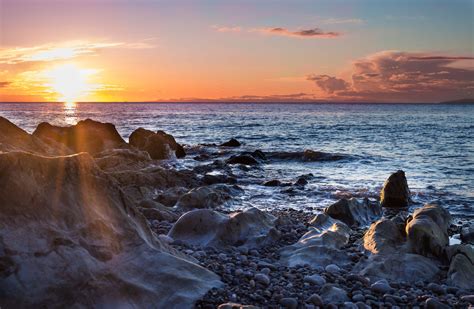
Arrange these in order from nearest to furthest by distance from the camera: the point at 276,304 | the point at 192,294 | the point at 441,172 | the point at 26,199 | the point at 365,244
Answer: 1. the point at 26,199
2. the point at 192,294
3. the point at 276,304
4. the point at 365,244
5. the point at 441,172

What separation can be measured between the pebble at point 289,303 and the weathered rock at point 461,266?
111 inches

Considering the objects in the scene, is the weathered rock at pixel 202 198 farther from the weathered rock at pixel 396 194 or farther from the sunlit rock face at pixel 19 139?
the weathered rock at pixel 396 194

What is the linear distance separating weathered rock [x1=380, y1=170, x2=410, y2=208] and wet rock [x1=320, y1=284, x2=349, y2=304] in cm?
848

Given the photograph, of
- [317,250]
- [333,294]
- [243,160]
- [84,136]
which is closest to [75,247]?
[333,294]

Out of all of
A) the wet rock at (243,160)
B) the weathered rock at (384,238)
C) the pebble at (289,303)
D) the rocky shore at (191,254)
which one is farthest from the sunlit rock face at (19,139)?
the wet rock at (243,160)

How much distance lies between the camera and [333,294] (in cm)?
538

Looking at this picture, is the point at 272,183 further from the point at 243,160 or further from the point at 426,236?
the point at 426,236

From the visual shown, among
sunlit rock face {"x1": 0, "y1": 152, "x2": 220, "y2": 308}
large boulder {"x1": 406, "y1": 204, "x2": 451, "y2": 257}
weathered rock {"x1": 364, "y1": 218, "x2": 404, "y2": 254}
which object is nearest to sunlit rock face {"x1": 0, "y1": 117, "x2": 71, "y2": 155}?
→ sunlit rock face {"x1": 0, "y1": 152, "x2": 220, "y2": 308}

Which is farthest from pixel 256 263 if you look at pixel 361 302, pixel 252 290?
pixel 361 302

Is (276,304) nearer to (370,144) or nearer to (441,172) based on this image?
(441,172)

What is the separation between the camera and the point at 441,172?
19.9 meters

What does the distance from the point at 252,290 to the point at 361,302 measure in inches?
49.5

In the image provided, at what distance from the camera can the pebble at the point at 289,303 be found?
4891mm

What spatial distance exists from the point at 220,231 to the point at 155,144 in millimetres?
17475
